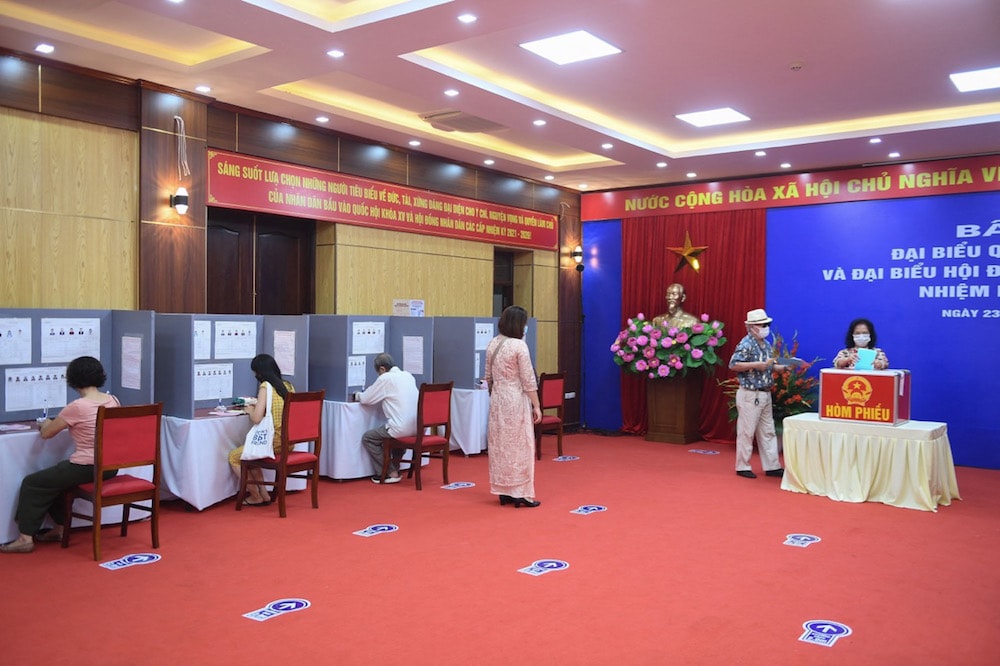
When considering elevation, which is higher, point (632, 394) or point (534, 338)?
point (534, 338)

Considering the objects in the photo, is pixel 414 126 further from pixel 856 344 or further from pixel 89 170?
pixel 856 344

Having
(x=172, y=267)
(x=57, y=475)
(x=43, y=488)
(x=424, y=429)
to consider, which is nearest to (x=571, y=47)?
(x=424, y=429)

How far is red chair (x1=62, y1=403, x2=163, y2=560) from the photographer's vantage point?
14.9ft

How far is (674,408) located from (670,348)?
71 centimetres

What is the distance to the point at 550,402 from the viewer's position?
860 centimetres

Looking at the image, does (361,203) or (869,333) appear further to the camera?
(361,203)

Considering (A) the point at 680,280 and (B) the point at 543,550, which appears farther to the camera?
(A) the point at 680,280

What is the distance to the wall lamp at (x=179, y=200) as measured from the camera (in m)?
6.50

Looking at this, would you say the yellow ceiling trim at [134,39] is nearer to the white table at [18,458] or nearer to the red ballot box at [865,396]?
the white table at [18,458]

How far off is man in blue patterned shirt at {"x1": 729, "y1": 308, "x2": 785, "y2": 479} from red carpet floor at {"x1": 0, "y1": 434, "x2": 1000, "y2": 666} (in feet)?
3.00

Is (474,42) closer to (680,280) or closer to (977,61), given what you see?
(977,61)

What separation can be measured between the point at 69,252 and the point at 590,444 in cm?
573

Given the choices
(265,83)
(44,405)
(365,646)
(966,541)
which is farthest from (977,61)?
(44,405)

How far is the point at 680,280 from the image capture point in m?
10.3
